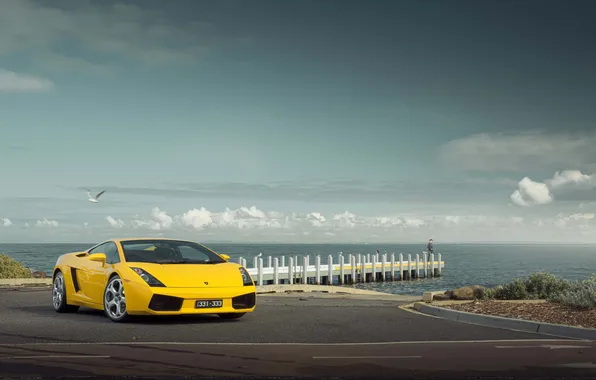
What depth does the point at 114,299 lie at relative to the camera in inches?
510

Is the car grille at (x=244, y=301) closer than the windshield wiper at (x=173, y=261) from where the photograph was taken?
Yes

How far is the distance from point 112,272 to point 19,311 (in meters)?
3.29

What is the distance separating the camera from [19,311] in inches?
598

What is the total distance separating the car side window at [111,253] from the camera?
13460 millimetres

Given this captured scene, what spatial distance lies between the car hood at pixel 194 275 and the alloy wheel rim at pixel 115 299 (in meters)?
0.42

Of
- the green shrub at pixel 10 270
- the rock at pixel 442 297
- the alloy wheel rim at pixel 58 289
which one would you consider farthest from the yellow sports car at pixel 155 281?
the green shrub at pixel 10 270

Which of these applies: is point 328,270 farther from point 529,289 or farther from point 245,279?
point 245,279

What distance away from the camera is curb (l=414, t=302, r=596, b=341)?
11.9 m

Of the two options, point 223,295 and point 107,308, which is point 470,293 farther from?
point 107,308

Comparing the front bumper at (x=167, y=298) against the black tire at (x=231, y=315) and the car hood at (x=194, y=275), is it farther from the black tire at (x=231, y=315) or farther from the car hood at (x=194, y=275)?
the black tire at (x=231, y=315)

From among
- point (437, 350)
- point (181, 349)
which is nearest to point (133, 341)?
point (181, 349)

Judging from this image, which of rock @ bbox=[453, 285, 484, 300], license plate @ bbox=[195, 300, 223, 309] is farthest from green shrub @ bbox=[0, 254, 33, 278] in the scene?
license plate @ bbox=[195, 300, 223, 309]

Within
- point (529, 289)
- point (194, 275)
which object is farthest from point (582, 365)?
point (529, 289)

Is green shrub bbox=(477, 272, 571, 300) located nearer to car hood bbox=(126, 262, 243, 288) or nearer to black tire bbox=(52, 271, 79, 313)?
car hood bbox=(126, 262, 243, 288)
